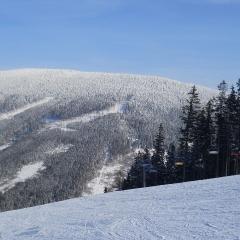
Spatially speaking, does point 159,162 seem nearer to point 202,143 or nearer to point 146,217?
point 202,143

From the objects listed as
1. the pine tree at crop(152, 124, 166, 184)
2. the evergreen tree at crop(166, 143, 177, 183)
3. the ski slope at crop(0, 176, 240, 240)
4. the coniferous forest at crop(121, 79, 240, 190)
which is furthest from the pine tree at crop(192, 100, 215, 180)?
the ski slope at crop(0, 176, 240, 240)

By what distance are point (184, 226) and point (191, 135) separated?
43.4 m

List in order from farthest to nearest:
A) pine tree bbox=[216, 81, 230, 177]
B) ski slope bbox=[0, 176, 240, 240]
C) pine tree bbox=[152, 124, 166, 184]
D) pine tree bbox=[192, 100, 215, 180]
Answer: pine tree bbox=[152, 124, 166, 184] < pine tree bbox=[192, 100, 215, 180] < pine tree bbox=[216, 81, 230, 177] < ski slope bbox=[0, 176, 240, 240]

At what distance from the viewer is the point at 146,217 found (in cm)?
2242

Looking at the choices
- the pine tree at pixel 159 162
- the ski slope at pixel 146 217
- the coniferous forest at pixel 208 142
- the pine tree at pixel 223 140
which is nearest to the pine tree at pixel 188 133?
the coniferous forest at pixel 208 142

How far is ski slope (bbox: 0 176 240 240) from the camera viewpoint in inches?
746

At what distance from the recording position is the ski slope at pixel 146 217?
1895 centimetres

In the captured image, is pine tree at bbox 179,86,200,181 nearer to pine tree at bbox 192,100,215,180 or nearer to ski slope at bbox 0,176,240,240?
pine tree at bbox 192,100,215,180

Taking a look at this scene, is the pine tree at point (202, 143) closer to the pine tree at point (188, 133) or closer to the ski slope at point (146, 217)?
the pine tree at point (188, 133)

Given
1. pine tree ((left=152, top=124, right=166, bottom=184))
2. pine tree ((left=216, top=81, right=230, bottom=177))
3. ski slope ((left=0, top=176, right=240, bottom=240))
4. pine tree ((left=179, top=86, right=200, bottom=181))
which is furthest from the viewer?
pine tree ((left=152, top=124, right=166, bottom=184))

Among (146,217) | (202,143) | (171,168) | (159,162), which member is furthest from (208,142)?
(146,217)

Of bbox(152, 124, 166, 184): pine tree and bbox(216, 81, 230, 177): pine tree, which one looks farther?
bbox(152, 124, 166, 184): pine tree

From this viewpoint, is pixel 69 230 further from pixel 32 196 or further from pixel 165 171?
pixel 32 196

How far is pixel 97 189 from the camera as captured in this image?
177875 millimetres
